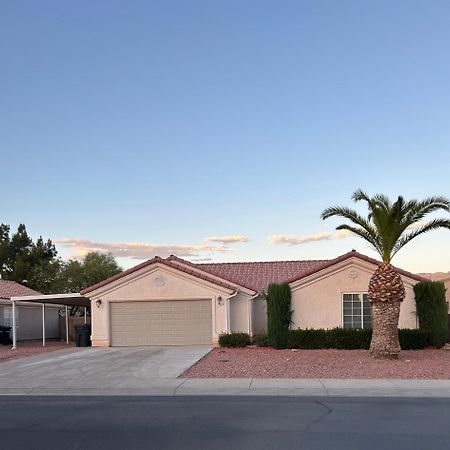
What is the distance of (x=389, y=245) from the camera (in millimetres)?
19844

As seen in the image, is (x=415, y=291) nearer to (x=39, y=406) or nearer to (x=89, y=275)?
(x=39, y=406)

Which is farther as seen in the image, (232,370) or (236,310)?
(236,310)

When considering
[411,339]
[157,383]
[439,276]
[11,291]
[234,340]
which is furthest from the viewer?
[439,276]

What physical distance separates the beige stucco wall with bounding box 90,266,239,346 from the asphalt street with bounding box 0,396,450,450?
1339cm

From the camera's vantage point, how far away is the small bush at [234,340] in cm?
2506

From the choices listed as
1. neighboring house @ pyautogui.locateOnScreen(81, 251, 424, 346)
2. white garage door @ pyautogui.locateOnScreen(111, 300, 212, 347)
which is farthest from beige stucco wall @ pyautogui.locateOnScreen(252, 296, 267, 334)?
white garage door @ pyautogui.locateOnScreen(111, 300, 212, 347)

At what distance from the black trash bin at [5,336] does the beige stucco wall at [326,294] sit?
1521 cm

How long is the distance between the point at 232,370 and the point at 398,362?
5532 mm

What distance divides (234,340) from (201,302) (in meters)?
2.43

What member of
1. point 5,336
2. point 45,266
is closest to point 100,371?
point 5,336

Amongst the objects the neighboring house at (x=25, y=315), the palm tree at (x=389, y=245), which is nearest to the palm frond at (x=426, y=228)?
the palm tree at (x=389, y=245)

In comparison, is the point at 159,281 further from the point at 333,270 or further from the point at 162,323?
the point at 333,270

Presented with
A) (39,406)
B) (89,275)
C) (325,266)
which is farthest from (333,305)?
(89,275)

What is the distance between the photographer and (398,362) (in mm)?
19000
